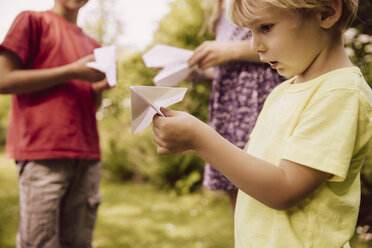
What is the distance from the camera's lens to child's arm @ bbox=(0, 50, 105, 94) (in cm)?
138

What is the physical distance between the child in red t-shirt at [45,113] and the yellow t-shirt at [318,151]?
90 centimetres

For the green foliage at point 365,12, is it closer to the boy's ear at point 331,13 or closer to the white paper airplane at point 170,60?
the white paper airplane at point 170,60

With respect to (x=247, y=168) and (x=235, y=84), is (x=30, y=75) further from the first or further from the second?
(x=247, y=168)

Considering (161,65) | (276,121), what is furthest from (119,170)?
(276,121)

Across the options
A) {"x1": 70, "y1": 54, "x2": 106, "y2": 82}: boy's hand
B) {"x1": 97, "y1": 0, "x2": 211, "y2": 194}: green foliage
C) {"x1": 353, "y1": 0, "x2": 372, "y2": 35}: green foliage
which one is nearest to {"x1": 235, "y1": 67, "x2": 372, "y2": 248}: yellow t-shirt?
{"x1": 70, "y1": 54, "x2": 106, "y2": 82}: boy's hand

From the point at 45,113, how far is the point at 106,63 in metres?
0.37

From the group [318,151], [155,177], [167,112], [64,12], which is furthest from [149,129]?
[318,151]

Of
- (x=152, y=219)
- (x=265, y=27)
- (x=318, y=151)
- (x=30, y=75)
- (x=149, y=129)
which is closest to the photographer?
(x=318, y=151)

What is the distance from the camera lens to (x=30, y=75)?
138 cm

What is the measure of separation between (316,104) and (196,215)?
335cm

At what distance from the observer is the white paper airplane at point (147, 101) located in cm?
79

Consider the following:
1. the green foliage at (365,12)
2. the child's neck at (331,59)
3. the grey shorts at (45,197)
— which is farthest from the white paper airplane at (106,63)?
the green foliage at (365,12)

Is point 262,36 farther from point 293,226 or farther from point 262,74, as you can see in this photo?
point 262,74

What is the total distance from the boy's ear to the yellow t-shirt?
0.41 ft
